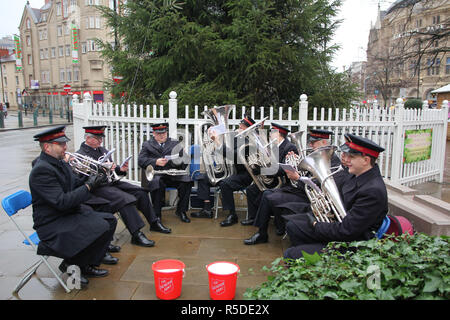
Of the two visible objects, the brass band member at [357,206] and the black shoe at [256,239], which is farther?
the black shoe at [256,239]

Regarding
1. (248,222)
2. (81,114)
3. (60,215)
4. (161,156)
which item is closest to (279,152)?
(248,222)

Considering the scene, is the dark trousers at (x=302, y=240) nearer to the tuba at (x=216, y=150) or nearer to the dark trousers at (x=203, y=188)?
the tuba at (x=216, y=150)

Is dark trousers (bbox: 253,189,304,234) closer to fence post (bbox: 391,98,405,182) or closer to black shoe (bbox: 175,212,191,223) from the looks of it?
black shoe (bbox: 175,212,191,223)

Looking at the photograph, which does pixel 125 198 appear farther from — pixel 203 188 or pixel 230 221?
pixel 230 221

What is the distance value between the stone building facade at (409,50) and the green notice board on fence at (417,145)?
6.75 meters

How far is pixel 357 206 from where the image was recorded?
11.1 feet

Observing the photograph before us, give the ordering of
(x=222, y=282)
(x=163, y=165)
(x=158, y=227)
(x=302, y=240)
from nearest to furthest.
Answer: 1. (x=222, y=282)
2. (x=302, y=240)
3. (x=158, y=227)
4. (x=163, y=165)

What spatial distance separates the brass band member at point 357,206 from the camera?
335 centimetres

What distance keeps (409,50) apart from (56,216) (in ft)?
116

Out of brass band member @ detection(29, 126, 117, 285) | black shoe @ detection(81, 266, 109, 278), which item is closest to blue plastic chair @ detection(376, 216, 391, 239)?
brass band member @ detection(29, 126, 117, 285)

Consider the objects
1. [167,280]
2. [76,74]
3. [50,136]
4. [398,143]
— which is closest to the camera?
[167,280]

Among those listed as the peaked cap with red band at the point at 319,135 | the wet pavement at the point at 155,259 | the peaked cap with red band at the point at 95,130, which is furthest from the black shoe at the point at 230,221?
the peaked cap with red band at the point at 95,130
